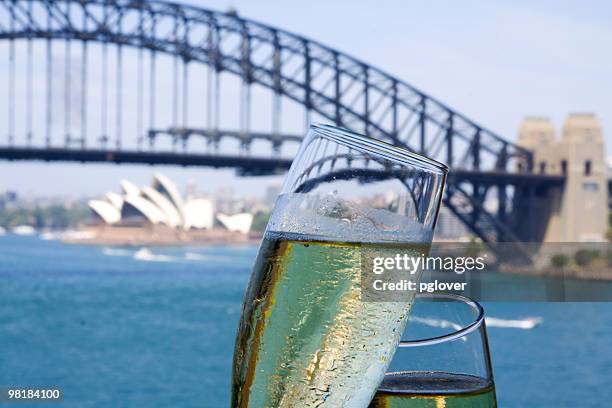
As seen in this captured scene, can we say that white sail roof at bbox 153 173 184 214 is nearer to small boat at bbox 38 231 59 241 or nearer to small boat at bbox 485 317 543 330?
small boat at bbox 485 317 543 330

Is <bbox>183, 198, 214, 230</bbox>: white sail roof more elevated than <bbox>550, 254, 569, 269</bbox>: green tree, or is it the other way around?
<bbox>183, 198, 214, 230</bbox>: white sail roof

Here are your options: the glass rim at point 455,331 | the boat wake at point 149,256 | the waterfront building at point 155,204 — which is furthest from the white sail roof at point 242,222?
the boat wake at point 149,256

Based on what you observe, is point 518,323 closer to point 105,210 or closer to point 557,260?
point 557,260

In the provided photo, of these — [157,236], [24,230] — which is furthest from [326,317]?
[24,230]

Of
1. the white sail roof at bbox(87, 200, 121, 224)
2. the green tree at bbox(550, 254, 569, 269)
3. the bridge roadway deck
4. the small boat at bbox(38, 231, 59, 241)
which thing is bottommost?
the small boat at bbox(38, 231, 59, 241)

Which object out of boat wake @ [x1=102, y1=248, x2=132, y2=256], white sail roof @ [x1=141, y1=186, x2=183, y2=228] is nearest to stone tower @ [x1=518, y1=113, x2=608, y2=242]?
white sail roof @ [x1=141, y1=186, x2=183, y2=228]

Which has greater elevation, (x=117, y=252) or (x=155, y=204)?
(x=155, y=204)

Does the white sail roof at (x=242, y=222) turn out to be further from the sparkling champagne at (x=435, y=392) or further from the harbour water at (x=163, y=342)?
the sparkling champagne at (x=435, y=392)

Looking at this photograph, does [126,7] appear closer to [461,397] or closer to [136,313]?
[136,313]
